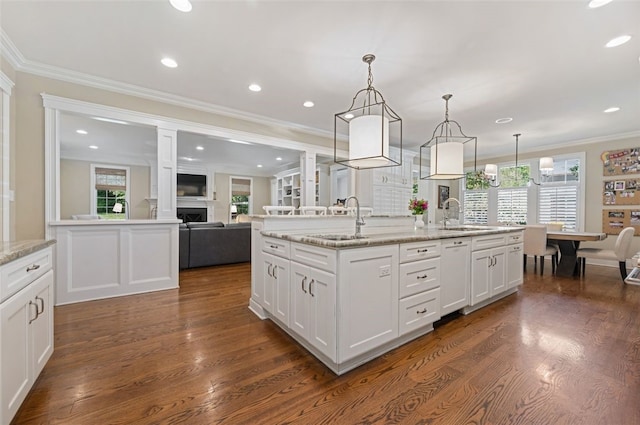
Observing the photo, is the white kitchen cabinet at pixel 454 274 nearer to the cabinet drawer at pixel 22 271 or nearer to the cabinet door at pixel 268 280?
the cabinet door at pixel 268 280

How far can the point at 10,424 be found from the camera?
4.43 ft

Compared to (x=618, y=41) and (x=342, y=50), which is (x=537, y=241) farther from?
(x=342, y=50)

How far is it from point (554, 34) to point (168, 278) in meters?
4.88

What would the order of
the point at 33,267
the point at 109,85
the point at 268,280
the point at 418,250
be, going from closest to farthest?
the point at 33,267
the point at 418,250
the point at 268,280
the point at 109,85

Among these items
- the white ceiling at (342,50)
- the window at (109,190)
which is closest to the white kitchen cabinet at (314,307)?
the white ceiling at (342,50)

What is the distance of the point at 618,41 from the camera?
239 centimetres

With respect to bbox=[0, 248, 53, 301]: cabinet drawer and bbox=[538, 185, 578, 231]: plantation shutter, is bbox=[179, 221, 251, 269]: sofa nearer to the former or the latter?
bbox=[0, 248, 53, 301]: cabinet drawer

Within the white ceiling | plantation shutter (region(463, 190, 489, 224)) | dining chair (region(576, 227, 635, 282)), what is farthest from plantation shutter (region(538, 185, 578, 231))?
the white ceiling

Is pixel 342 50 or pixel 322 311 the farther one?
pixel 342 50

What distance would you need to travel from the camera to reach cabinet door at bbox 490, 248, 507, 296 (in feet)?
10.2

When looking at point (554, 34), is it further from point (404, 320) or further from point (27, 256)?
point (27, 256)

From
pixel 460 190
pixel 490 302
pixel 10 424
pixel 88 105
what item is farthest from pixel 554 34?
pixel 460 190

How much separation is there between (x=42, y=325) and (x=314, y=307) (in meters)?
1.67

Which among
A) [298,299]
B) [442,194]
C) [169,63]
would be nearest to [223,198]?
[169,63]
